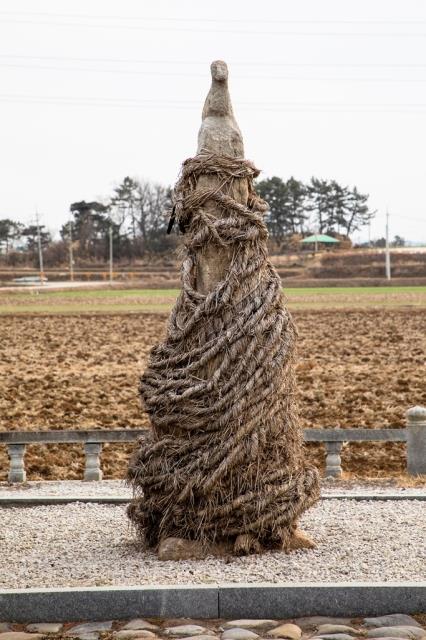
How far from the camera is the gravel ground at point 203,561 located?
23.2 feet

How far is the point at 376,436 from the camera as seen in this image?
11859 mm

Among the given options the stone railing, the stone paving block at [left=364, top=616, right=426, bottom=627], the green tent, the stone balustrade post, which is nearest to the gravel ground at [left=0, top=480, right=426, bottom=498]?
the stone railing

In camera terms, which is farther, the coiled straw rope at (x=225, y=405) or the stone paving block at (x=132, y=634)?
the coiled straw rope at (x=225, y=405)

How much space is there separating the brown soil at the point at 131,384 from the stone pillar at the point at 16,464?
1.05 m

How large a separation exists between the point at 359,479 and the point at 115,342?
20.8 m

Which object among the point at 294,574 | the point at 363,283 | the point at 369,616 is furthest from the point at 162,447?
the point at 363,283

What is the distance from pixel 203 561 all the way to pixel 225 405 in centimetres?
109

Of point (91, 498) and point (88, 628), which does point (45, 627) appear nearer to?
point (88, 628)

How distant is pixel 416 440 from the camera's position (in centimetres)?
1157

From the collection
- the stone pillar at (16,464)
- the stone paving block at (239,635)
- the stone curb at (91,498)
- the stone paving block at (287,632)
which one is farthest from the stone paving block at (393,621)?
the stone pillar at (16,464)

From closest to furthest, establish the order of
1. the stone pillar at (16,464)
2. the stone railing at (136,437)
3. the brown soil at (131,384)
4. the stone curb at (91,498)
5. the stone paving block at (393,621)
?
the stone paving block at (393,621), the stone curb at (91,498), the stone railing at (136,437), the stone pillar at (16,464), the brown soil at (131,384)

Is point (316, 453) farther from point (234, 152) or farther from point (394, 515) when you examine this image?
point (234, 152)

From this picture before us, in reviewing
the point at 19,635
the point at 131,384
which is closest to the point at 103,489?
the point at 19,635

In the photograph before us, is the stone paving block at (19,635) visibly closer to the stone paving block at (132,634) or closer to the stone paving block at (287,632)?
the stone paving block at (132,634)
